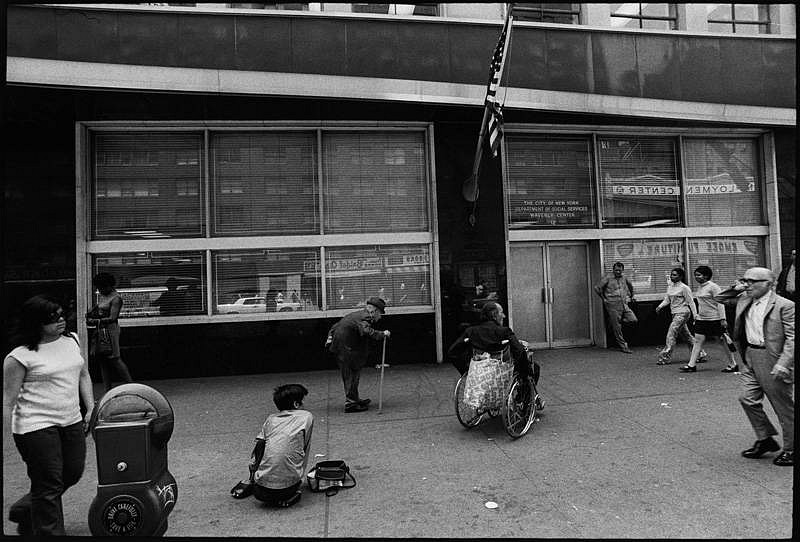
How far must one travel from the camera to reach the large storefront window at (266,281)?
9.41 metres

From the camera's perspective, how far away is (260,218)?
31.6ft

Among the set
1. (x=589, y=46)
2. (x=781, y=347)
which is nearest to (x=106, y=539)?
(x=781, y=347)

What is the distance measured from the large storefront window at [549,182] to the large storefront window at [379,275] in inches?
85.6

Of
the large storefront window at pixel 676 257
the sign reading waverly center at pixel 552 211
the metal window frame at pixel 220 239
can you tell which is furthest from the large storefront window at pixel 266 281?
the large storefront window at pixel 676 257

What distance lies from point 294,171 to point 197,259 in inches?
92.7

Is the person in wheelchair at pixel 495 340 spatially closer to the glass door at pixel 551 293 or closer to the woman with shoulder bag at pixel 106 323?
the glass door at pixel 551 293

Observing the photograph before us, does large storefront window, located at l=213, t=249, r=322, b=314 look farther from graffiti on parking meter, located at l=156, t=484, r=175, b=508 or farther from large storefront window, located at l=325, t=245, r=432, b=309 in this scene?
graffiti on parking meter, located at l=156, t=484, r=175, b=508

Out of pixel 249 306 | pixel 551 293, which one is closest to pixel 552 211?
pixel 551 293

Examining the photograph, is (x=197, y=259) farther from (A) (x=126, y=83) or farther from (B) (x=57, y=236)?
(A) (x=126, y=83)

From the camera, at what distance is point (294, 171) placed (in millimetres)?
9742

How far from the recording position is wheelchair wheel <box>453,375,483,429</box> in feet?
18.6

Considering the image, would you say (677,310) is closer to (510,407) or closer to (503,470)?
(510,407)

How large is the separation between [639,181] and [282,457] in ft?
31.6

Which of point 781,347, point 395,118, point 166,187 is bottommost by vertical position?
point 781,347
